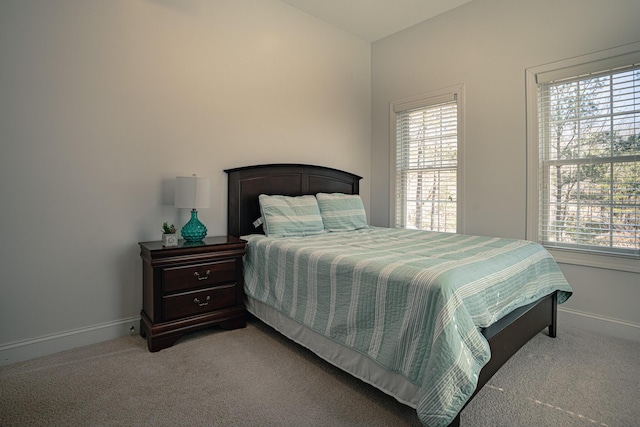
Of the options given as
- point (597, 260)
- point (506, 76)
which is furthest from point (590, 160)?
point (506, 76)

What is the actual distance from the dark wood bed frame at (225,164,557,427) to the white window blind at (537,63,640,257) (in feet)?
2.35

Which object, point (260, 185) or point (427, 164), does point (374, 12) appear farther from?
point (260, 185)

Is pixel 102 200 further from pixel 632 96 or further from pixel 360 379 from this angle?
pixel 632 96

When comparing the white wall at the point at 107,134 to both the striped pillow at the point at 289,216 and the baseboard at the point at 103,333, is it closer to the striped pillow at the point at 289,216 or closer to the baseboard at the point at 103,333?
the baseboard at the point at 103,333

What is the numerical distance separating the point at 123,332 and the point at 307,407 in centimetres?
166

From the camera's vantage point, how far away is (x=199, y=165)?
2.93 meters

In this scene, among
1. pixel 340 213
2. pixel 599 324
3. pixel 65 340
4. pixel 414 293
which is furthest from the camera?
pixel 340 213

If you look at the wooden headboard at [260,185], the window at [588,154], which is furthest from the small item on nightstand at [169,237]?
the window at [588,154]

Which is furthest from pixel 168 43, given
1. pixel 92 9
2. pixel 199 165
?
pixel 199 165

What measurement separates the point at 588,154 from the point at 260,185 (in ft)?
9.27

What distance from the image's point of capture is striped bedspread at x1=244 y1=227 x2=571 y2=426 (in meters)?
1.41

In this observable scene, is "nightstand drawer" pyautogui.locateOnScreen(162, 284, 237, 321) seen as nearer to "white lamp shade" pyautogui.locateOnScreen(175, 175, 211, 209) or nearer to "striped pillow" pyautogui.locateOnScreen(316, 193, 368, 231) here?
"white lamp shade" pyautogui.locateOnScreen(175, 175, 211, 209)

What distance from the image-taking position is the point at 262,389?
1874 mm

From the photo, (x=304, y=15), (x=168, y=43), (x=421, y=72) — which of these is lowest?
(x=168, y=43)
